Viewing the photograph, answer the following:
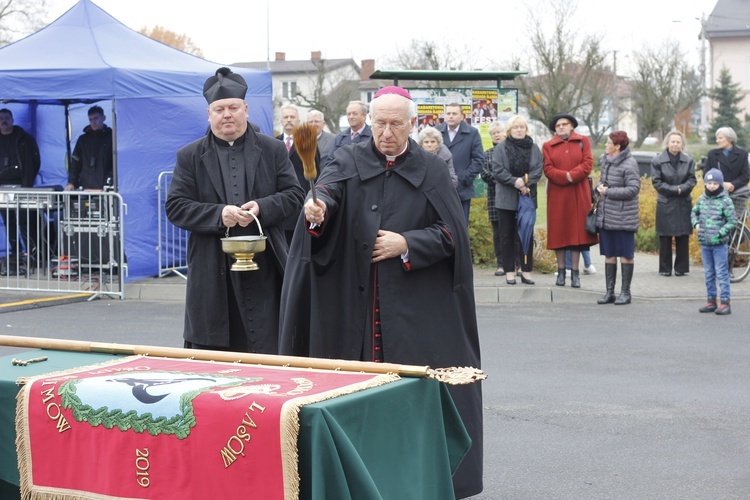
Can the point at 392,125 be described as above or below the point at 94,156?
below

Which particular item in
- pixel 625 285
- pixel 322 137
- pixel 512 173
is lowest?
pixel 625 285

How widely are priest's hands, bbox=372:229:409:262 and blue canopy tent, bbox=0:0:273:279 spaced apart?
32.1ft

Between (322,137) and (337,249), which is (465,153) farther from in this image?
(337,249)

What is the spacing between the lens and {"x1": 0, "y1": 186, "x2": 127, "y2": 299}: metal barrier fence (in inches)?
544

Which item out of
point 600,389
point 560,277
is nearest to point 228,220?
point 600,389

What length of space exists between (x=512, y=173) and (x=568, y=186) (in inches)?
27.7

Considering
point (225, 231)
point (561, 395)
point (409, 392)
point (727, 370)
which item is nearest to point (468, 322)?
point (409, 392)

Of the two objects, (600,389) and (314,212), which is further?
(600,389)

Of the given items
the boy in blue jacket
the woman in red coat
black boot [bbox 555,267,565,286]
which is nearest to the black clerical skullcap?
the boy in blue jacket

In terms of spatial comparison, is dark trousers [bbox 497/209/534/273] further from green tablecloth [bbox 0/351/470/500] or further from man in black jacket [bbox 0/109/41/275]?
green tablecloth [bbox 0/351/470/500]

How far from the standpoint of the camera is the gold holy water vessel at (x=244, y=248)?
584 cm

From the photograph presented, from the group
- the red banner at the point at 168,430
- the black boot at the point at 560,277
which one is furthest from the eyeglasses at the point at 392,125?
the black boot at the point at 560,277

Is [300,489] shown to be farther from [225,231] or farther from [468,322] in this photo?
[225,231]

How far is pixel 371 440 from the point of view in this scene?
12.0ft
